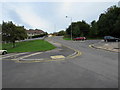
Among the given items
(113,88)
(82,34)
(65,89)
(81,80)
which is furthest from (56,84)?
(82,34)

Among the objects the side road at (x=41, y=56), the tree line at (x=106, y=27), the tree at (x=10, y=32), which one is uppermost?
the tree line at (x=106, y=27)

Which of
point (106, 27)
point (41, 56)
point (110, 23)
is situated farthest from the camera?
point (106, 27)

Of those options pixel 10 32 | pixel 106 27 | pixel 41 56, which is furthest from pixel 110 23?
pixel 41 56

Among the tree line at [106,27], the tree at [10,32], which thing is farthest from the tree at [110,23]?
the tree at [10,32]

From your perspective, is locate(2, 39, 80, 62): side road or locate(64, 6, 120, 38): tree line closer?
locate(2, 39, 80, 62): side road

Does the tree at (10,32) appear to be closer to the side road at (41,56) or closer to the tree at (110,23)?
the side road at (41,56)

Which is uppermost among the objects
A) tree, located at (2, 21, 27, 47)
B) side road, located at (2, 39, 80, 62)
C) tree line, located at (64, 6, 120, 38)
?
tree line, located at (64, 6, 120, 38)

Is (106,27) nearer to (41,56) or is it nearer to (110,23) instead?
(110,23)

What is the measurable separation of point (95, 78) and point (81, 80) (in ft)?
2.48

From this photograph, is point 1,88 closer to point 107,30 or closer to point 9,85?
point 9,85

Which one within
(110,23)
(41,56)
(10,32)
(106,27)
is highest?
(110,23)

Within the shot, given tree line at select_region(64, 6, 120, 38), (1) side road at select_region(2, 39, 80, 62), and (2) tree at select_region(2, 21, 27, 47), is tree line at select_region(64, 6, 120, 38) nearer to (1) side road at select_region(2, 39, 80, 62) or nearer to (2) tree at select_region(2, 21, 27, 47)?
(2) tree at select_region(2, 21, 27, 47)

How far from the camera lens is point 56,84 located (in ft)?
14.0

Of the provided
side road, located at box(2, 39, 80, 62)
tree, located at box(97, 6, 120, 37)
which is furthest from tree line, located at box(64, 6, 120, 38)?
side road, located at box(2, 39, 80, 62)
